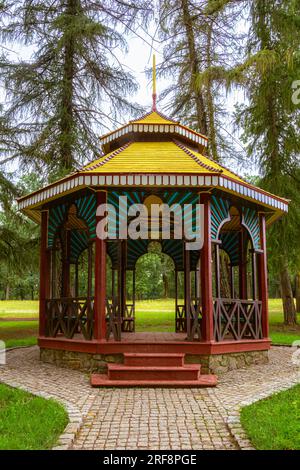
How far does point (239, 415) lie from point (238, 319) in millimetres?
3679

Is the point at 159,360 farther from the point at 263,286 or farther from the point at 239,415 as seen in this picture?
the point at 263,286

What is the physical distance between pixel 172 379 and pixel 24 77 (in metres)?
10.2

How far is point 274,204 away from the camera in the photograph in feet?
31.0

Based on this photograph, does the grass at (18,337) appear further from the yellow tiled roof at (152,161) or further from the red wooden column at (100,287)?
the yellow tiled roof at (152,161)

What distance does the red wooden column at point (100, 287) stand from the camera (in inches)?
320

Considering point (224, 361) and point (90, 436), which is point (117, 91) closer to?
point (224, 361)

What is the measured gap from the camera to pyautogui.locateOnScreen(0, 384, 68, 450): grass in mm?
4219

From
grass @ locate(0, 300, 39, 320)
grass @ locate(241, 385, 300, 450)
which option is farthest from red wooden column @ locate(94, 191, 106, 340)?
grass @ locate(0, 300, 39, 320)

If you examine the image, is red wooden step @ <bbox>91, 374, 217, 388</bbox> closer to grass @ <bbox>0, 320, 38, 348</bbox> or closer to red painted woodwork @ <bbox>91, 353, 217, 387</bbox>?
red painted woodwork @ <bbox>91, 353, 217, 387</bbox>

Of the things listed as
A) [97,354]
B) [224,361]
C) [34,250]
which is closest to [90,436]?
[97,354]

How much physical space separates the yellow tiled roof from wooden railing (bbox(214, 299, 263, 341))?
95.3 inches

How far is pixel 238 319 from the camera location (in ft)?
29.2
